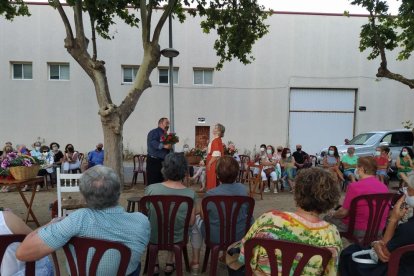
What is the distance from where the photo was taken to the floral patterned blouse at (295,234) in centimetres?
188

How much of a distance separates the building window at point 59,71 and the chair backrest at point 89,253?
16.2 metres

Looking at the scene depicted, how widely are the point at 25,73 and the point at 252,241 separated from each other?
17.3m

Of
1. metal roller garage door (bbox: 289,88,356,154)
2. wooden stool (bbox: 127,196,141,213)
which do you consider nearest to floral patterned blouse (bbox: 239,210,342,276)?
wooden stool (bbox: 127,196,141,213)

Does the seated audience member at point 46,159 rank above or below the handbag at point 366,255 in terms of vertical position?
below

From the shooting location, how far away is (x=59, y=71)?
16438mm

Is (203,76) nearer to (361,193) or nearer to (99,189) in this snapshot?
(361,193)

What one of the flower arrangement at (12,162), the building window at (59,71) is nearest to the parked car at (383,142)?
the flower arrangement at (12,162)

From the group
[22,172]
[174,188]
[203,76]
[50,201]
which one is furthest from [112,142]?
[203,76]

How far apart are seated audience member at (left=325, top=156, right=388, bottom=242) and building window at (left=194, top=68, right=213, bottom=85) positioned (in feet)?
45.6

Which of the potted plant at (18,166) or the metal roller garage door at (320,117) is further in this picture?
the metal roller garage door at (320,117)

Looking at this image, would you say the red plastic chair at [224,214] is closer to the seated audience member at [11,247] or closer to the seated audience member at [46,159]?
the seated audience member at [11,247]

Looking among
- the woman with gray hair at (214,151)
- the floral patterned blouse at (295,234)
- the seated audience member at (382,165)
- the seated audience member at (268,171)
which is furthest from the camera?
the seated audience member at (382,165)

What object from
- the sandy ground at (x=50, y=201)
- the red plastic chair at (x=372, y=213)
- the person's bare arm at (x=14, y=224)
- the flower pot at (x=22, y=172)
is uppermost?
the person's bare arm at (x=14, y=224)

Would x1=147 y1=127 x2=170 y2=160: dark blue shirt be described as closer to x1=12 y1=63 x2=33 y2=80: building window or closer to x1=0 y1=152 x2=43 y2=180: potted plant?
x1=0 y1=152 x2=43 y2=180: potted plant
